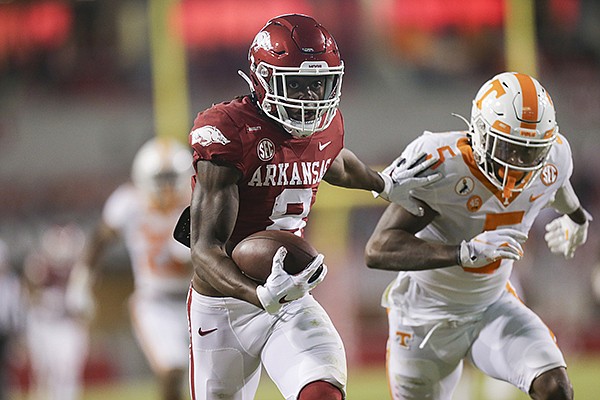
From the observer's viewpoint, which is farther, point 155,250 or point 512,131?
point 155,250

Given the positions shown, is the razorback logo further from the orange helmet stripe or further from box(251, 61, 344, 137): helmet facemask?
the orange helmet stripe

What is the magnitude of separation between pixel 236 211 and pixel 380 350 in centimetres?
758

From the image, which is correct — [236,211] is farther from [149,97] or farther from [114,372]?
[149,97]

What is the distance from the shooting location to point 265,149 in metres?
3.47

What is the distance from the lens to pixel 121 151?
545 inches

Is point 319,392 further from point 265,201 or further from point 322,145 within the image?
point 322,145

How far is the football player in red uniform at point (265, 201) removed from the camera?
11.0ft

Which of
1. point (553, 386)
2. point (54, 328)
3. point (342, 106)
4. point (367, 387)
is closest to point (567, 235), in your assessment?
point (553, 386)

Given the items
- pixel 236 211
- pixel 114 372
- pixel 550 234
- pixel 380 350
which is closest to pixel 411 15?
pixel 380 350

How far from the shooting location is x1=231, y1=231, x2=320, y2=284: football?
328 centimetres

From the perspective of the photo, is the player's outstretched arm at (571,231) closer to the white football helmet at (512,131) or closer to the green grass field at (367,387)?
the white football helmet at (512,131)

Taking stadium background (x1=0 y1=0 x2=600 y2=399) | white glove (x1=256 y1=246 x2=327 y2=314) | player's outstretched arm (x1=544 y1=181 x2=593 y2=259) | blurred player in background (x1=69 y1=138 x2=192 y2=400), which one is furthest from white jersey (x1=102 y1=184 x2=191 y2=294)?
stadium background (x1=0 y1=0 x2=600 y2=399)

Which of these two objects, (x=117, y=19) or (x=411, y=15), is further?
(x=117, y=19)

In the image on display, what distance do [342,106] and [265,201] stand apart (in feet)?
33.0
